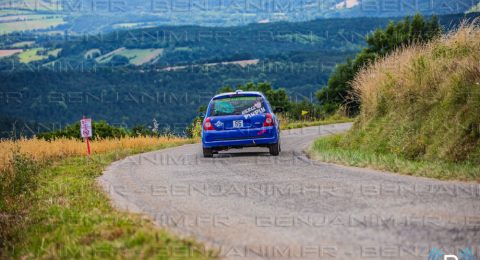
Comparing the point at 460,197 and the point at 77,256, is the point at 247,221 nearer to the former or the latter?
the point at 77,256

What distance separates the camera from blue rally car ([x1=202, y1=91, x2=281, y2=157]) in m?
18.2

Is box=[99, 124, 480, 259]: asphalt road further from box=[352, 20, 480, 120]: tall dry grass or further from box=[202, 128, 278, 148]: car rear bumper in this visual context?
box=[202, 128, 278, 148]: car rear bumper

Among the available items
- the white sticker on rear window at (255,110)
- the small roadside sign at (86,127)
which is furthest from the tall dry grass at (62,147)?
the white sticker on rear window at (255,110)

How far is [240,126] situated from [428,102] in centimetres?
507

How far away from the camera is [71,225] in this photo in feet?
29.3

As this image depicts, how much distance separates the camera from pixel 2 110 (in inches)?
5295

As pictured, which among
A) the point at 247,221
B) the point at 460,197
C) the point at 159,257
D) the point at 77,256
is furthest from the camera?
the point at 460,197

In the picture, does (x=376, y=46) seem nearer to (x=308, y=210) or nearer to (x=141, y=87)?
(x=308, y=210)

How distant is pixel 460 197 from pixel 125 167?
988cm

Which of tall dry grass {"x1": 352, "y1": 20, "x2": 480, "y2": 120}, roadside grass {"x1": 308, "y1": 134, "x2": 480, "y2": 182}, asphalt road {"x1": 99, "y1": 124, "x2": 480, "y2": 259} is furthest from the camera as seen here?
tall dry grass {"x1": 352, "y1": 20, "x2": 480, "y2": 120}

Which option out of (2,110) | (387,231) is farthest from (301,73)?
(387,231)

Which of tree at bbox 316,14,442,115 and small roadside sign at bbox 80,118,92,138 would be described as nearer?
small roadside sign at bbox 80,118,92,138

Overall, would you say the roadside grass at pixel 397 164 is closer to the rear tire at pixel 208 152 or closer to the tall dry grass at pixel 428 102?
the tall dry grass at pixel 428 102

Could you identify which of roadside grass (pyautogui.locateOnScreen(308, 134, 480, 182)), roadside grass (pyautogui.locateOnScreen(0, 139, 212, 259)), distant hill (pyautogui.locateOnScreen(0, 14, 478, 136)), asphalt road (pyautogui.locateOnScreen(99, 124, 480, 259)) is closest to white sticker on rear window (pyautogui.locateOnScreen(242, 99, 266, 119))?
roadside grass (pyautogui.locateOnScreen(308, 134, 480, 182))
